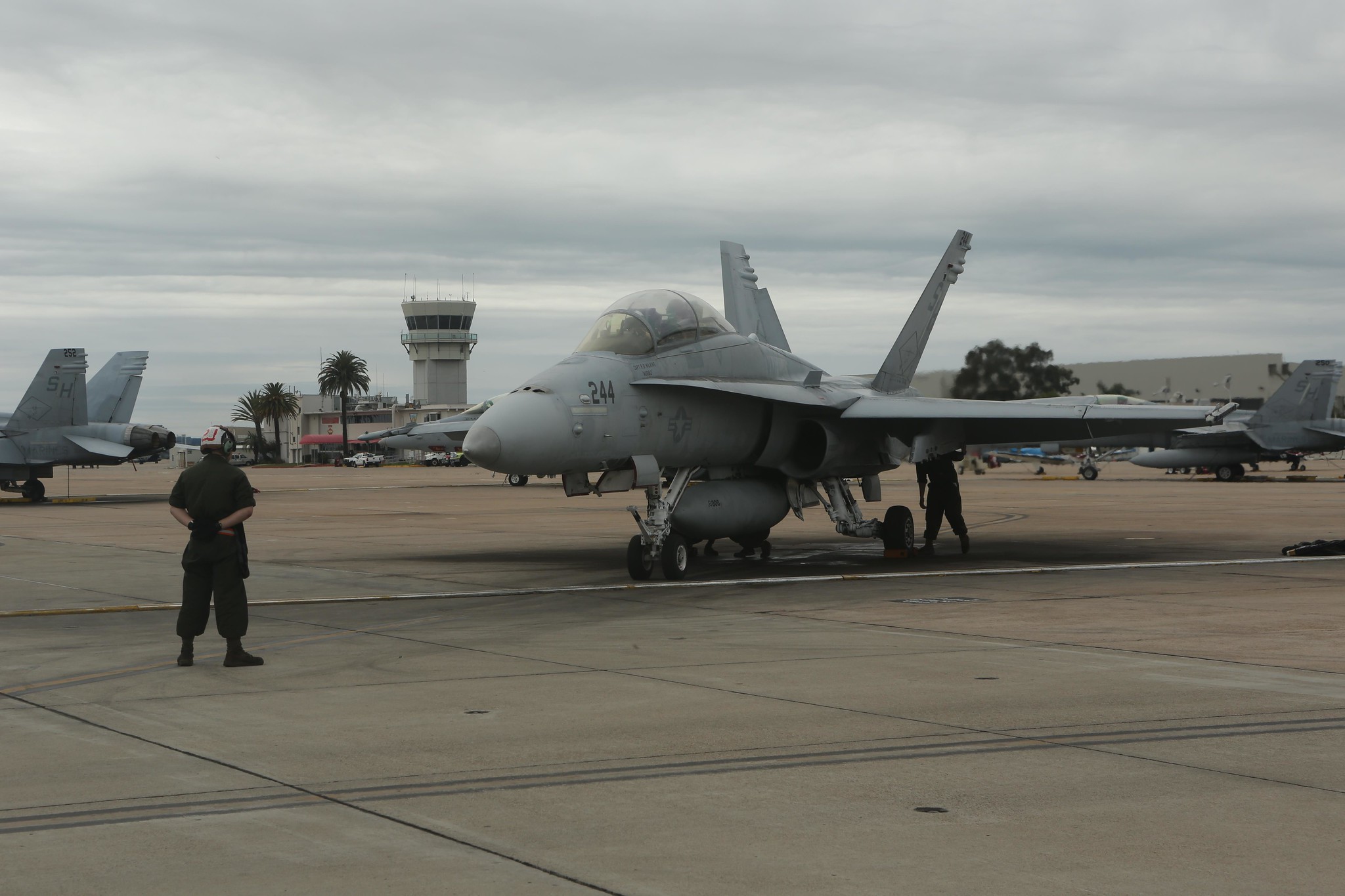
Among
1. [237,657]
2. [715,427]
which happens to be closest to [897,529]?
[715,427]

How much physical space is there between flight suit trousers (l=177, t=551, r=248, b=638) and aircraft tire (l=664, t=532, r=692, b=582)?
6650mm

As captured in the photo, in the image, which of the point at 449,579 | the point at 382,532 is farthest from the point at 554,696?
the point at 382,532

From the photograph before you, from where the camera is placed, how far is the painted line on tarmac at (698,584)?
12.5m

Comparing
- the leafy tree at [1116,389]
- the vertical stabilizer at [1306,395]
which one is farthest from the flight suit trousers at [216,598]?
the leafy tree at [1116,389]

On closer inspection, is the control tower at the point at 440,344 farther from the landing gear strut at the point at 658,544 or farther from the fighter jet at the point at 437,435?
the landing gear strut at the point at 658,544

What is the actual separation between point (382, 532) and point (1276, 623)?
17.8 metres

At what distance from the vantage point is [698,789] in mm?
5273

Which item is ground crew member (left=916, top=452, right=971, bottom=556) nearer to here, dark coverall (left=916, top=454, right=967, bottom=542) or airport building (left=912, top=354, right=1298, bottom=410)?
dark coverall (left=916, top=454, right=967, bottom=542)

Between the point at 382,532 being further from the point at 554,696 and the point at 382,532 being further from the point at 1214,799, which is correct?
the point at 1214,799

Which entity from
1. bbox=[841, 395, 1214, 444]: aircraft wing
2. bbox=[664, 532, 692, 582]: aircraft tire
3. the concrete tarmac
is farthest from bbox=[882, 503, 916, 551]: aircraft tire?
bbox=[664, 532, 692, 582]: aircraft tire

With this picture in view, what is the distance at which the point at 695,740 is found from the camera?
20.3 feet

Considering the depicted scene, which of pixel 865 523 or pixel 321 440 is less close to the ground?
pixel 321 440

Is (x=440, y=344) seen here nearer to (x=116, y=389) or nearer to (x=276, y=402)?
(x=276, y=402)

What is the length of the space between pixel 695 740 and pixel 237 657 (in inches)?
164
